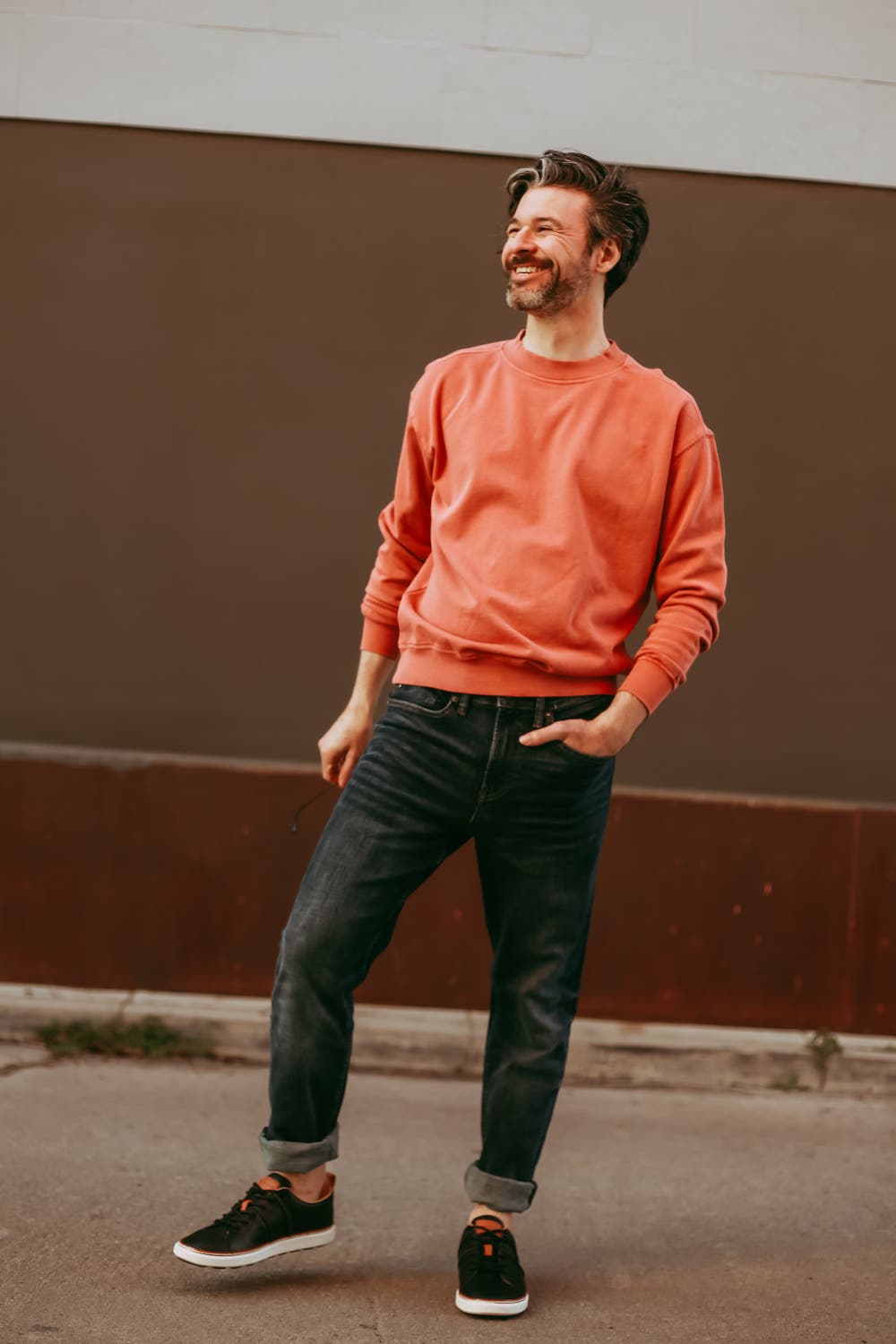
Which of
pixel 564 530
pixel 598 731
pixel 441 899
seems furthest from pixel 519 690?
pixel 441 899

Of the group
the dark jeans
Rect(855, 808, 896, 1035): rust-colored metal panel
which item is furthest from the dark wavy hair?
Rect(855, 808, 896, 1035): rust-colored metal panel

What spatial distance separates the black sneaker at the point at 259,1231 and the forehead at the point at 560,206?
1926 mm

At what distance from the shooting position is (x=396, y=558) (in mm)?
3139

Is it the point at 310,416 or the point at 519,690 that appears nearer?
the point at 519,690

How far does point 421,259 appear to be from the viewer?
15.9ft

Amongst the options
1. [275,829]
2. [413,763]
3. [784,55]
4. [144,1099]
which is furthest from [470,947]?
[784,55]

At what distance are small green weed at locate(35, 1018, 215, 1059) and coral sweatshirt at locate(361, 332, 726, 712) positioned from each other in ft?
7.00

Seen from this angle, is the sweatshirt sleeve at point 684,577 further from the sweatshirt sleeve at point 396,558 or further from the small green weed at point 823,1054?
the small green weed at point 823,1054

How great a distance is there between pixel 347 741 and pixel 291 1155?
2.65ft

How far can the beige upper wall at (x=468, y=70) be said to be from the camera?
474cm

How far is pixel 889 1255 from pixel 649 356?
9.19ft

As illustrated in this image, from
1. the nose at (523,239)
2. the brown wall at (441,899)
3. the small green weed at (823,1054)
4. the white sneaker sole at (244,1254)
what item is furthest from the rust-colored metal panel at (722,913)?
the nose at (523,239)

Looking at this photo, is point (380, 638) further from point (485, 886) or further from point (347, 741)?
point (485, 886)

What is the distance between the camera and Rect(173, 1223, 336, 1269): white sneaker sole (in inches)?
111
